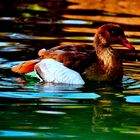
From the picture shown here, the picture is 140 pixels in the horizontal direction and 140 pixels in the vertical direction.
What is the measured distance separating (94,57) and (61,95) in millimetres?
1612

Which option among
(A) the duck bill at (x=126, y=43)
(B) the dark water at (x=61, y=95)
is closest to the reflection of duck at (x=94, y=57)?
(A) the duck bill at (x=126, y=43)

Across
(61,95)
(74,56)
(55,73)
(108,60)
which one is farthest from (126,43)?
(61,95)

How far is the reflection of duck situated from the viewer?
11.1 meters

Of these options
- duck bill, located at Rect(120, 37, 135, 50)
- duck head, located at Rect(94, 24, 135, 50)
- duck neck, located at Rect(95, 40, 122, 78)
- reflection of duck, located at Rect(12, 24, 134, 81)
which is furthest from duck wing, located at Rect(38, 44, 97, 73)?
duck bill, located at Rect(120, 37, 135, 50)

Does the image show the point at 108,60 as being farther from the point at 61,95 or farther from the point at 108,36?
the point at 61,95

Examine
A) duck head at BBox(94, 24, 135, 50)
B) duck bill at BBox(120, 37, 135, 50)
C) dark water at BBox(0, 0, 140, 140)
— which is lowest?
dark water at BBox(0, 0, 140, 140)

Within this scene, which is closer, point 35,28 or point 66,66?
point 66,66

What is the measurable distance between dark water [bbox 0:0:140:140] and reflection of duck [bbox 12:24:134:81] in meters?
0.22

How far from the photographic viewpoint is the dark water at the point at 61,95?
804 cm

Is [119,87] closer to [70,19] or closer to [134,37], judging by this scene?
[134,37]

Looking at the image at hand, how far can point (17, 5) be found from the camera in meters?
20.3

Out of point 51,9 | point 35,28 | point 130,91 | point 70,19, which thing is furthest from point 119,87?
point 51,9

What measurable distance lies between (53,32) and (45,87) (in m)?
5.05

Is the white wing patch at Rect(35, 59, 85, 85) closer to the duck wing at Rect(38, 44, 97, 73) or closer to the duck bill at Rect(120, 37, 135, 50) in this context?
the duck wing at Rect(38, 44, 97, 73)
